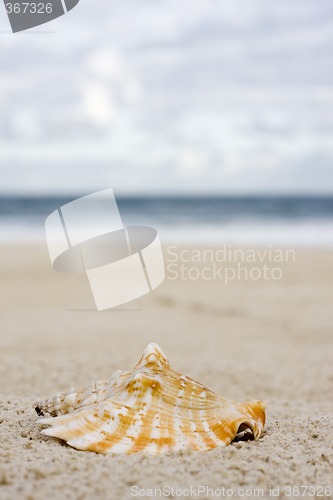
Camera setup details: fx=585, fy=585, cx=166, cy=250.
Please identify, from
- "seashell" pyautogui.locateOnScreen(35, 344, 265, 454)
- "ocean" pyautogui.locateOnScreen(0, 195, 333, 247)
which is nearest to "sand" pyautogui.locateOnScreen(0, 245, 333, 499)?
"seashell" pyautogui.locateOnScreen(35, 344, 265, 454)

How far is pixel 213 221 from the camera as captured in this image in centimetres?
3005

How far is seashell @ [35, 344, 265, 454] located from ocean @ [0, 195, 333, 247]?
1497 cm

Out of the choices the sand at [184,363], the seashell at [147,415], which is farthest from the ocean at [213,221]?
the seashell at [147,415]

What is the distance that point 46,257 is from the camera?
1211cm

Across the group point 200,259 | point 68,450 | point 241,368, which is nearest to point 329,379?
point 241,368

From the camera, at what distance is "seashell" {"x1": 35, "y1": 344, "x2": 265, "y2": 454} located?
2.35 meters

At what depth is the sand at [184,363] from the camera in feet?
6.87

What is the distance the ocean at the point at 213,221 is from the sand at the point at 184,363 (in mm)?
8739

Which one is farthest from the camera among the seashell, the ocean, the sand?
the ocean

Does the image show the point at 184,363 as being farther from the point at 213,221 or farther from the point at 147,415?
the point at 213,221

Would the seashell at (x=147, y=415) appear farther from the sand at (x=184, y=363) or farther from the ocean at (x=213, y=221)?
the ocean at (x=213, y=221)

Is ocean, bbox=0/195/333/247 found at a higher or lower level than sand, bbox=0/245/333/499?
lower

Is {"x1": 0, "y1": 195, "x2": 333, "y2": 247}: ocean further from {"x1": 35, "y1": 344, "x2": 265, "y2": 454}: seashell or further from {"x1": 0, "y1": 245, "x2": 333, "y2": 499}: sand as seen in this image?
{"x1": 35, "y1": 344, "x2": 265, "y2": 454}: seashell

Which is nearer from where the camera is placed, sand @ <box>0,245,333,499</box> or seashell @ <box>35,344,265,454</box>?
sand @ <box>0,245,333,499</box>
